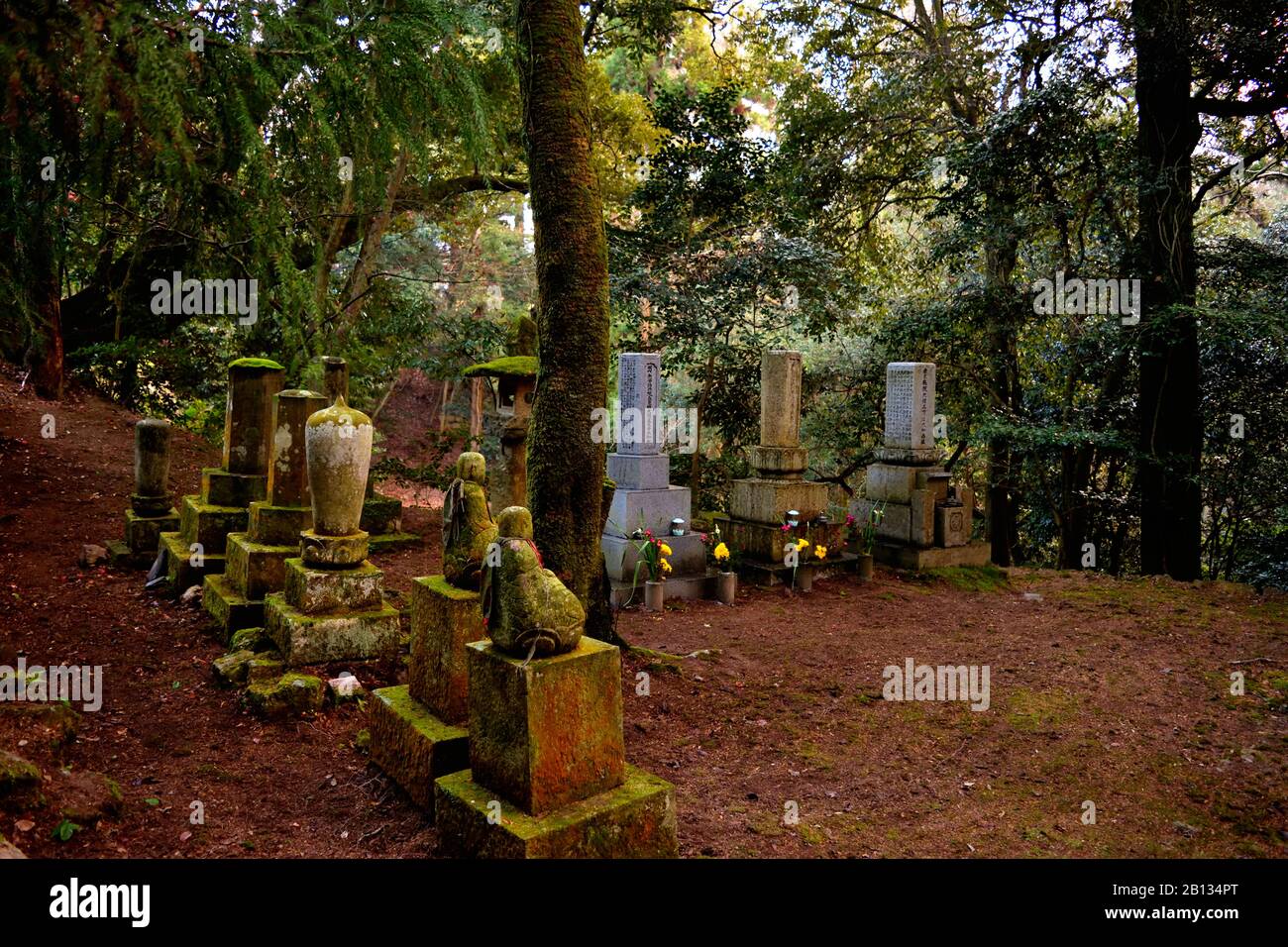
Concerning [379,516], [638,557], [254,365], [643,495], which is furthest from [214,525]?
[643,495]

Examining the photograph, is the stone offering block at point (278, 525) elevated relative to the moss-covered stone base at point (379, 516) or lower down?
elevated

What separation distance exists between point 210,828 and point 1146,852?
13.7 feet

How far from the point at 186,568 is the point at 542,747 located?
5036 mm

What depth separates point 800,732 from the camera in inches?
199

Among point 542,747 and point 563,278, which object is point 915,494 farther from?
point 542,747

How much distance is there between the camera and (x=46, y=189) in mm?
3080

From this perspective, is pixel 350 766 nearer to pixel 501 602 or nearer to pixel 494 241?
pixel 501 602

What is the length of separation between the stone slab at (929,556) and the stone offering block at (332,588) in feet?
22.2

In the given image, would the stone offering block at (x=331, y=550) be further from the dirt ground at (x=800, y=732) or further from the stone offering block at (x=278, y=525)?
the dirt ground at (x=800, y=732)

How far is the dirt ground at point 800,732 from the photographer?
3.66 m

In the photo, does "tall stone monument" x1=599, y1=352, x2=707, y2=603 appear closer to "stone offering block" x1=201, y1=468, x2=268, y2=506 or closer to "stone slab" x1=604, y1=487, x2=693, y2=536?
"stone slab" x1=604, y1=487, x2=693, y2=536

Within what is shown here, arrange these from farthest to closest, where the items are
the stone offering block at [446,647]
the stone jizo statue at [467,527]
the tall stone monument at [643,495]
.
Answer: the tall stone monument at [643,495], the stone jizo statue at [467,527], the stone offering block at [446,647]

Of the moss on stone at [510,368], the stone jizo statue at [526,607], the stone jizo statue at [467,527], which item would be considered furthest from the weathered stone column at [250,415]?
the stone jizo statue at [526,607]

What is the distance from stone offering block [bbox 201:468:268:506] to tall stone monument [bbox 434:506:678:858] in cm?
458
